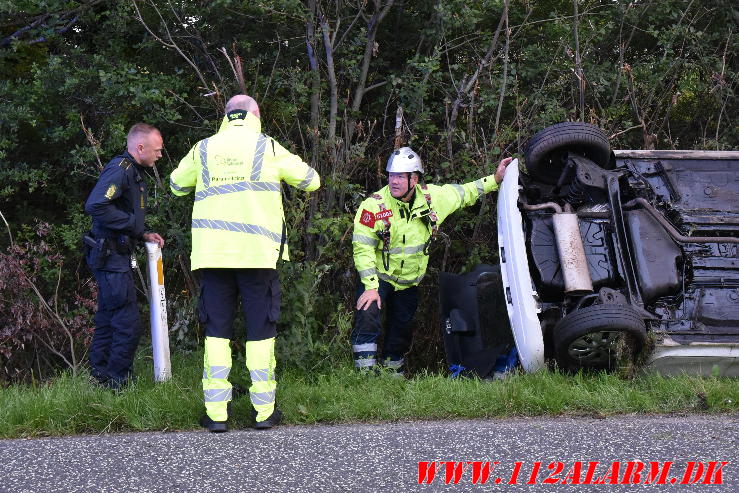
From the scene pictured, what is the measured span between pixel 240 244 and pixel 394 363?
2062 mm

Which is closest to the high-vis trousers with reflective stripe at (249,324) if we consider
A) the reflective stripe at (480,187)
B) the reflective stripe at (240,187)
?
the reflective stripe at (240,187)

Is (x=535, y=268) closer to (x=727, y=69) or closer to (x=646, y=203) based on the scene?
(x=646, y=203)

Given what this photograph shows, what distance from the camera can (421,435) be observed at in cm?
417

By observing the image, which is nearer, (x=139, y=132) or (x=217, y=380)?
(x=217, y=380)

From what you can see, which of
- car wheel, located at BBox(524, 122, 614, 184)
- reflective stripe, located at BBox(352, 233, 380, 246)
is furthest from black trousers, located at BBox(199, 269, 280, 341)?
car wheel, located at BBox(524, 122, 614, 184)

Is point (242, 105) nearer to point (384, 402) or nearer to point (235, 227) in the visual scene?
point (235, 227)

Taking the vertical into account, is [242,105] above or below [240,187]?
above

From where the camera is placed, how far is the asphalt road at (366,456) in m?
3.60

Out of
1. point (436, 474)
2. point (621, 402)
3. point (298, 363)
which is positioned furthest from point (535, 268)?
point (436, 474)

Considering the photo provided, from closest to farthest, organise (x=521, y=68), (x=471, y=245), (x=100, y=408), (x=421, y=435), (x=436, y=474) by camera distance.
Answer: (x=436, y=474) → (x=421, y=435) → (x=100, y=408) → (x=471, y=245) → (x=521, y=68)

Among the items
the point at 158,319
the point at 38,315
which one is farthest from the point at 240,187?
the point at 38,315

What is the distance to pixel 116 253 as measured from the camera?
5449 mm

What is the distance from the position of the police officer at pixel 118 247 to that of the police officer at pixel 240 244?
33.2 inches

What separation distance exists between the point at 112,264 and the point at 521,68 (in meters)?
4.13
